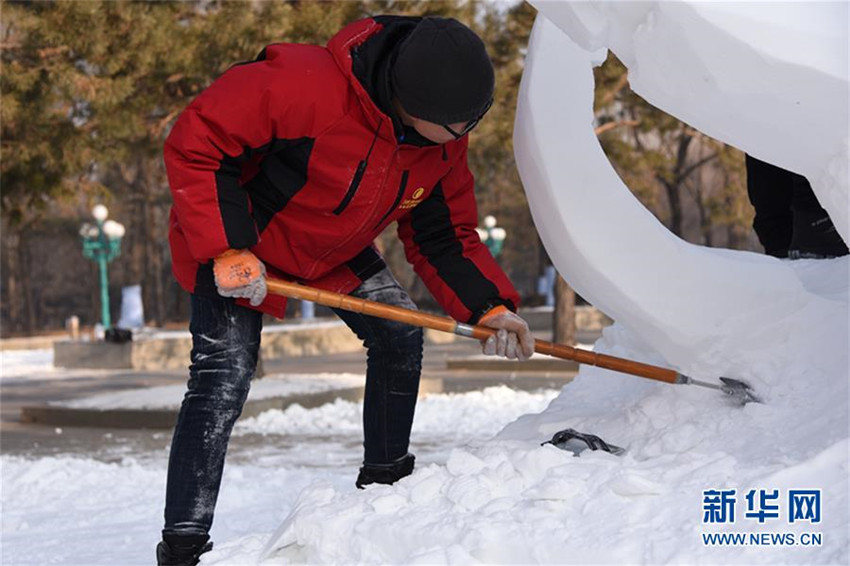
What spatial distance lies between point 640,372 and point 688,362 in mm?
160

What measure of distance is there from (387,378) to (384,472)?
284mm

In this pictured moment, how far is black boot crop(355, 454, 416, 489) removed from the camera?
3.37m

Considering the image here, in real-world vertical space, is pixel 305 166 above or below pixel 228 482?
above

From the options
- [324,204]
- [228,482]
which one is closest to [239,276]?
[324,204]

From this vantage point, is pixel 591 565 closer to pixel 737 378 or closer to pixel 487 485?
pixel 487 485

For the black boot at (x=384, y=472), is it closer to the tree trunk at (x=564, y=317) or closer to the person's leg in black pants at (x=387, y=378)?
the person's leg in black pants at (x=387, y=378)

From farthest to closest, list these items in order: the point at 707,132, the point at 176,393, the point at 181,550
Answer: the point at 176,393 < the point at 181,550 < the point at 707,132

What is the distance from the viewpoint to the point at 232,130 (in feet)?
9.20

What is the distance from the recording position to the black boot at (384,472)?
133 inches

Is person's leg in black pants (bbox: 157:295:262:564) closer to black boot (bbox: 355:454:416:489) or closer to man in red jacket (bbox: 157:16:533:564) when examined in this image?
man in red jacket (bbox: 157:16:533:564)

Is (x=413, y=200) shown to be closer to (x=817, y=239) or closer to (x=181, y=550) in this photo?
(x=181, y=550)

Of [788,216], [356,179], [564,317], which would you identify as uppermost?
[356,179]

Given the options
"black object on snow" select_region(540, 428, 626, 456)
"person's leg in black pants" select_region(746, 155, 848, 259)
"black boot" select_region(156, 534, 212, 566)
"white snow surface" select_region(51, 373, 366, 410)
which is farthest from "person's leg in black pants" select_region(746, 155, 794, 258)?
"white snow surface" select_region(51, 373, 366, 410)

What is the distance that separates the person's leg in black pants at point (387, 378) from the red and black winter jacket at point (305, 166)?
11 centimetres
